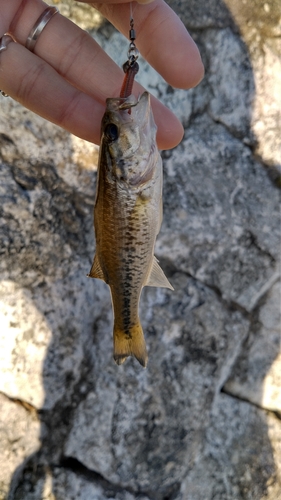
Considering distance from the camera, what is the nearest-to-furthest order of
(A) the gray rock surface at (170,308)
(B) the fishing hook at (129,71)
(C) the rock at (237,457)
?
(B) the fishing hook at (129,71) → (A) the gray rock surface at (170,308) → (C) the rock at (237,457)

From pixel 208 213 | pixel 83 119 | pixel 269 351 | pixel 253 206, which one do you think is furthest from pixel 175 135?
pixel 269 351

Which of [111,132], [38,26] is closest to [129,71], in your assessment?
[111,132]

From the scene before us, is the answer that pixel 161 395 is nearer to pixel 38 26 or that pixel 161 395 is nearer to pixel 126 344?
pixel 126 344

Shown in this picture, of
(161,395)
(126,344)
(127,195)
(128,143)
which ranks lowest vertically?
(161,395)

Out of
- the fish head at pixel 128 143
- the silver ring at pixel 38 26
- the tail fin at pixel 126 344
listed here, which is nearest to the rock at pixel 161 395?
the tail fin at pixel 126 344

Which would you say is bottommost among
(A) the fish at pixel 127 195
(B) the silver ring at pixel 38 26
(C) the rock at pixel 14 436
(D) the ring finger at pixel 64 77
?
(C) the rock at pixel 14 436

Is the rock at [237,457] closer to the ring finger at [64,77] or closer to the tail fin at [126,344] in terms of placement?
the tail fin at [126,344]

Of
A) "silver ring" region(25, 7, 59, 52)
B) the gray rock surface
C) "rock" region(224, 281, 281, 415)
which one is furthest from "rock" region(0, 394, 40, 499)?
"silver ring" region(25, 7, 59, 52)
